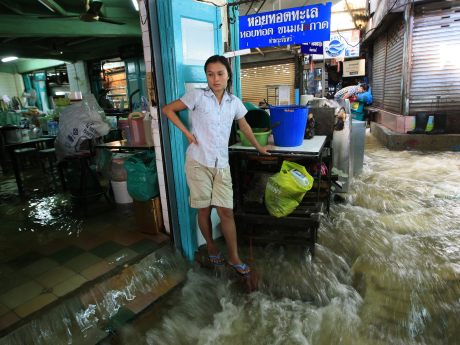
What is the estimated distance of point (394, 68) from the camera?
12.0 m

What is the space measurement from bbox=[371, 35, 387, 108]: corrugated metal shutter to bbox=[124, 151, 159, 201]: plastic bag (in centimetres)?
1353

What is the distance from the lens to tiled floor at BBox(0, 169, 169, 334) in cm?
296

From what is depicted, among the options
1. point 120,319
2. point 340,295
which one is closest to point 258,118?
point 340,295

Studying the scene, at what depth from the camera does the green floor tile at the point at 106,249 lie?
12.1ft

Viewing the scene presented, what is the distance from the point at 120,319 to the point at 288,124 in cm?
282

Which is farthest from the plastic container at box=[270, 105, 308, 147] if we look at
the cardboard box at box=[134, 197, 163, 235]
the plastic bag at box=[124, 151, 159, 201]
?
the cardboard box at box=[134, 197, 163, 235]

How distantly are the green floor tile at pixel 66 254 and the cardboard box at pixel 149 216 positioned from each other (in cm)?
80

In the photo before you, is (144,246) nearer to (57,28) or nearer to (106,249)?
(106,249)

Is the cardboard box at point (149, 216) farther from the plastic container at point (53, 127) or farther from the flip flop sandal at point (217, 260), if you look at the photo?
the plastic container at point (53, 127)

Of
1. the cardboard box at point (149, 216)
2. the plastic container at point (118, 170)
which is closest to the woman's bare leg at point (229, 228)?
the cardboard box at point (149, 216)

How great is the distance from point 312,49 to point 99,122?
528 cm

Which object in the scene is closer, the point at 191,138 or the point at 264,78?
the point at 191,138

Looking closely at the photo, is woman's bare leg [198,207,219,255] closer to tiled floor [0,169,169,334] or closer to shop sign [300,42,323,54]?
tiled floor [0,169,169,334]

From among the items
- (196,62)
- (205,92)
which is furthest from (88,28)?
(205,92)
